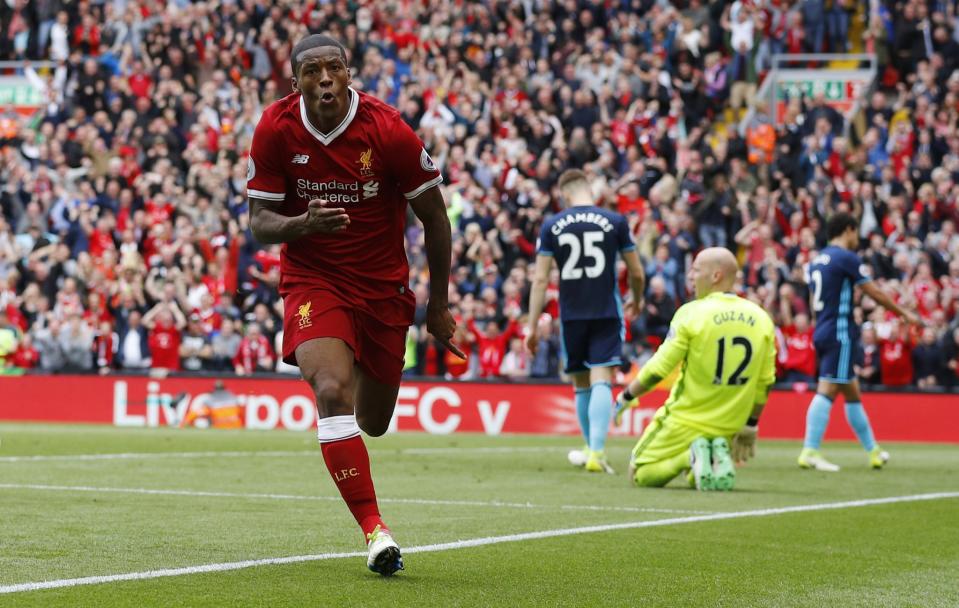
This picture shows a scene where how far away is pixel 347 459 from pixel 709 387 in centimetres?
522

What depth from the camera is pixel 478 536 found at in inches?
311

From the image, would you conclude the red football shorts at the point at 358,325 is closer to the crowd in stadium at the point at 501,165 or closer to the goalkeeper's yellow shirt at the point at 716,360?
the goalkeeper's yellow shirt at the point at 716,360

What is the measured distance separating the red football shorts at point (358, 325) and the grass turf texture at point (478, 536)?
33.4 inches

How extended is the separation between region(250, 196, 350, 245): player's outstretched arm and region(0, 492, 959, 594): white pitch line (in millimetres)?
1346

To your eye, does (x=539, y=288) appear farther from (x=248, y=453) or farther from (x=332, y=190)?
(x=332, y=190)

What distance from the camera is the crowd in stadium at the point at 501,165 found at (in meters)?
23.5

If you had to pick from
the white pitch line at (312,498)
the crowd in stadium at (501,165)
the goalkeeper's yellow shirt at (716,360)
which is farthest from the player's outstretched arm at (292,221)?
the crowd in stadium at (501,165)

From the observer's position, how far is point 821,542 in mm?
8023

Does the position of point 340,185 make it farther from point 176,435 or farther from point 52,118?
point 52,118

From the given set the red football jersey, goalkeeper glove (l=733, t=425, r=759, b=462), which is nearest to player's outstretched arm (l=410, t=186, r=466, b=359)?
the red football jersey

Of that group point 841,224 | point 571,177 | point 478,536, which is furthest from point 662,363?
point 841,224

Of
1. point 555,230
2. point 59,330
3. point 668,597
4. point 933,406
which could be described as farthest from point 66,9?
point 668,597

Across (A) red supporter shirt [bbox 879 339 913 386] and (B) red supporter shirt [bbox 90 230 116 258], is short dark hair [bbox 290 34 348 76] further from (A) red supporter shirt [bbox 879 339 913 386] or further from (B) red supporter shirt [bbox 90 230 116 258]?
(B) red supporter shirt [bbox 90 230 116 258]

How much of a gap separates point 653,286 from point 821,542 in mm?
15081
